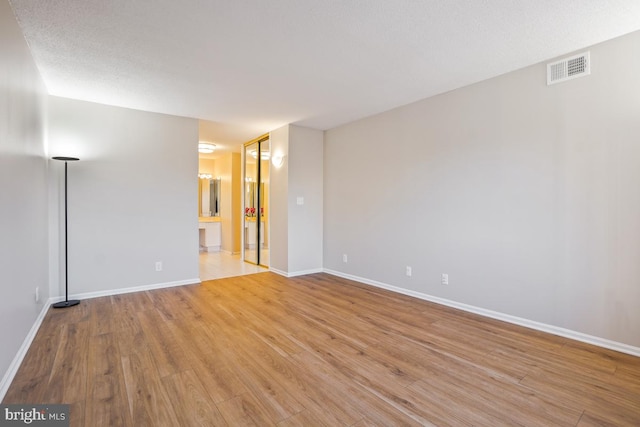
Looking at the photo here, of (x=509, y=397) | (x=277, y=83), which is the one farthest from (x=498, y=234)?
(x=277, y=83)

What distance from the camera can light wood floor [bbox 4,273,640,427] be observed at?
5.62 ft

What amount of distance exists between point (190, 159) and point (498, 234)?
427cm

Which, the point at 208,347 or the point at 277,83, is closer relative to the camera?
the point at 208,347

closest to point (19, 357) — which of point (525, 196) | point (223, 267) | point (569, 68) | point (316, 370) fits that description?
point (316, 370)

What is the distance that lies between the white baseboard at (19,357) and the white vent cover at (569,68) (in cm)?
487

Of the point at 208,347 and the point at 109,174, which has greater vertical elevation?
the point at 109,174

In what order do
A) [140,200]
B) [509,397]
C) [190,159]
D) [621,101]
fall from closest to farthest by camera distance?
[509,397], [621,101], [140,200], [190,159]

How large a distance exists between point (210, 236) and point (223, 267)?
228cm

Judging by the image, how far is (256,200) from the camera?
6.36 meters

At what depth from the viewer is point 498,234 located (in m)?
3.15

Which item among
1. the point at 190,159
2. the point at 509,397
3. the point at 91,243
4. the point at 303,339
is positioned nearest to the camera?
the point at 509,397

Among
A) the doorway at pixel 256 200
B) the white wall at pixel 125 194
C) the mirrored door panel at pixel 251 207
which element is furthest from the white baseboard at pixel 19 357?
the mirrored door panel at pixel 251 207

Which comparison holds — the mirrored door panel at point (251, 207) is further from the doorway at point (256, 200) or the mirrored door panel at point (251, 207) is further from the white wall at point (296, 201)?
the white wall at point (296, 201)

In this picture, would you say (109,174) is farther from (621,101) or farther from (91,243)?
(621,101)
